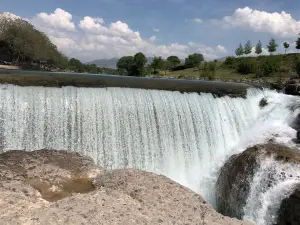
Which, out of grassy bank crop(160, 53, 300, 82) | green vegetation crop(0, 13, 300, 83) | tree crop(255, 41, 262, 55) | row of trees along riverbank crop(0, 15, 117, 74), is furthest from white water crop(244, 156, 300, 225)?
tree crop(255, 41, 262, 55)

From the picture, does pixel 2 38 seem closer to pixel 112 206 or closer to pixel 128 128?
pixel 128 128

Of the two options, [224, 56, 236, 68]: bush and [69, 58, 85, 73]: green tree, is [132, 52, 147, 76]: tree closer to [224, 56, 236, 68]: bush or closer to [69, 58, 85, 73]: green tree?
[224, 56, 236, 68]: bush

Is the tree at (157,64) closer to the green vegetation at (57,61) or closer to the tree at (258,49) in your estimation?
the green vegetation at (57,61)

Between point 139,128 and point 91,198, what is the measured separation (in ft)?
24.8

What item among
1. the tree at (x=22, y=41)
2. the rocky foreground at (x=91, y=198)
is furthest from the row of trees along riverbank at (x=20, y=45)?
the rocky foreground at (x=91, y=198)

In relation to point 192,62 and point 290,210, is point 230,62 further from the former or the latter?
point 290,210

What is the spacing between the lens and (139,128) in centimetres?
1415

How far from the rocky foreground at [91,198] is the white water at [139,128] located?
10.9 ft

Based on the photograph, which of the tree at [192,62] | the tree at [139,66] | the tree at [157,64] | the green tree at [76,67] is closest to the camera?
the tree at [139,66]

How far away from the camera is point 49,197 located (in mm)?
7141

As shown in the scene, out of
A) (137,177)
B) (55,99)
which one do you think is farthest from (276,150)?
(55,99)

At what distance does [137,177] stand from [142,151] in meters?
5.85

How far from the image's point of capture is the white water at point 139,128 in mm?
12344

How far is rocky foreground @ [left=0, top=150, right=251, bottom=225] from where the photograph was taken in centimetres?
598
